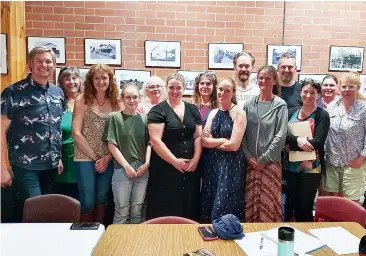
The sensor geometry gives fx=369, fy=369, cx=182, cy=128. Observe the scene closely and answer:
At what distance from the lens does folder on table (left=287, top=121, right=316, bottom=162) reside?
3035mm

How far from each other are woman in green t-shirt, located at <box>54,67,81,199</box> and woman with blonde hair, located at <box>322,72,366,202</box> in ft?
7.39

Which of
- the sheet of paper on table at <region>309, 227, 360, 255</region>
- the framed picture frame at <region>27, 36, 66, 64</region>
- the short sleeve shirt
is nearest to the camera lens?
the sheet of paper on table at <region>309, 227, 360, 255</region>

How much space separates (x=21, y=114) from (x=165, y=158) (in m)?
1.15

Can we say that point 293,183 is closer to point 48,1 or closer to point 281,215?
point 281,215

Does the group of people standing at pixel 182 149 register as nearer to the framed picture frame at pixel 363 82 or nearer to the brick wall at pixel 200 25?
the brick wall at pixel 200 25

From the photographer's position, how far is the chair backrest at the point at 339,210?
89.4 inches

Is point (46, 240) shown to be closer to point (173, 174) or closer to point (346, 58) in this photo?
point (173, 174)

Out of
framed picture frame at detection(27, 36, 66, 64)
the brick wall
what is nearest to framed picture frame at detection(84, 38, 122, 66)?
the brick wall

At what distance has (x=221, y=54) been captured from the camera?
4.74 metres

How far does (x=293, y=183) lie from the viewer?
3.16 metres

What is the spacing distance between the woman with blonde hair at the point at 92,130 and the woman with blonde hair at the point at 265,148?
1.17 metres

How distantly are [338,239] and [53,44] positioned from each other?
396 cm

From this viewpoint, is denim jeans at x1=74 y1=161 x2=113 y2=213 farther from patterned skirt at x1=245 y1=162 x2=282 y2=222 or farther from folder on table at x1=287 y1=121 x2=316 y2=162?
folder on table at x1=287 y1=121 x2=316 y2=162

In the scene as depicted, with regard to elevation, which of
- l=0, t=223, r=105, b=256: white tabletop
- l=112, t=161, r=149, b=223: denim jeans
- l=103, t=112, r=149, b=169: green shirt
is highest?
l=103, t=112, r=149, b=169: green shirt
